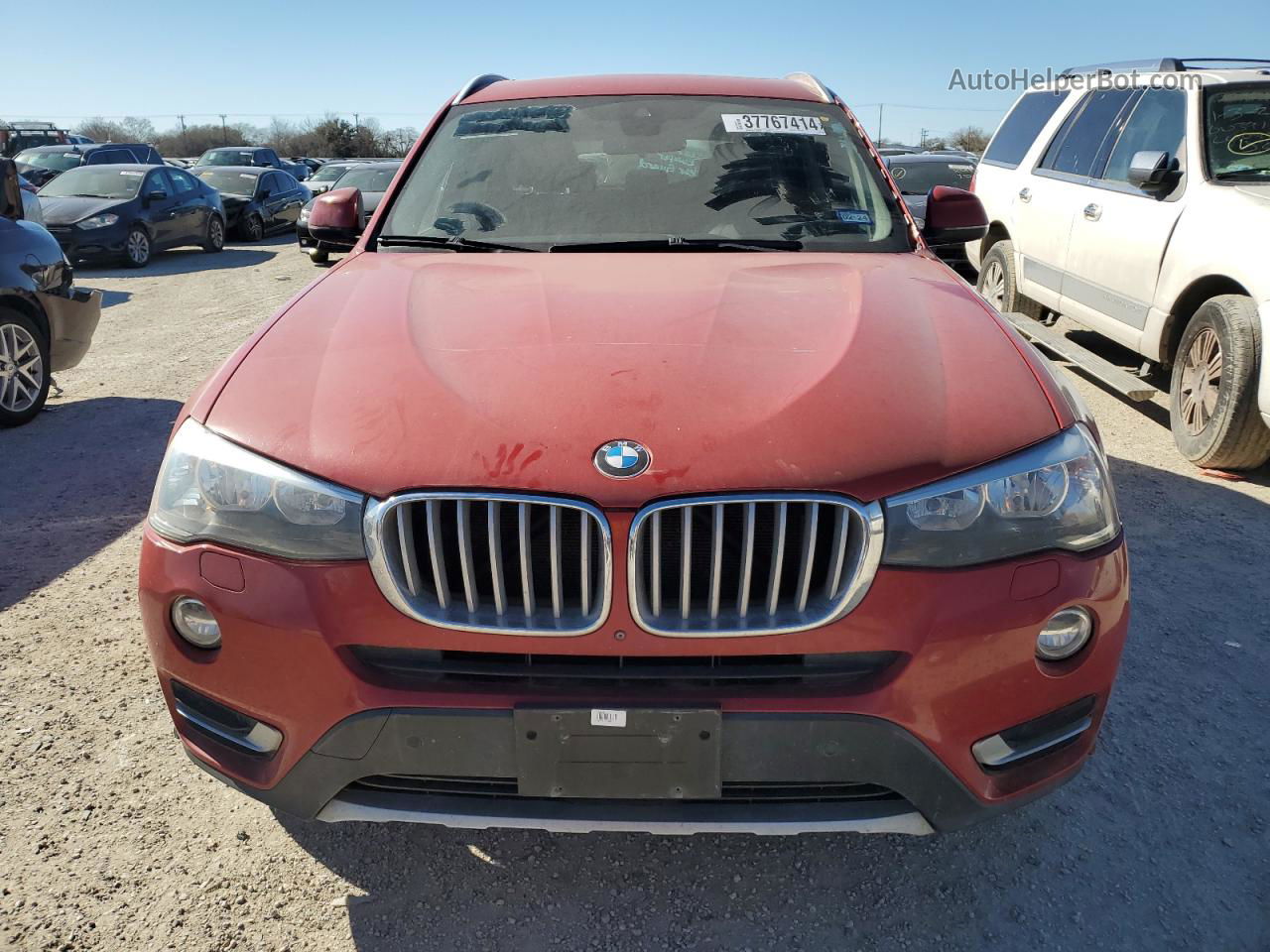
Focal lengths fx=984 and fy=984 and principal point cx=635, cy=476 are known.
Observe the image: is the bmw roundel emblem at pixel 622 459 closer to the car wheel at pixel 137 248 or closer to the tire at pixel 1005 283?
the tire at pixel 1005 283

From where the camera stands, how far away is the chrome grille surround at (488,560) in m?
1.77

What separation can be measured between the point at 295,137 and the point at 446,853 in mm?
78092

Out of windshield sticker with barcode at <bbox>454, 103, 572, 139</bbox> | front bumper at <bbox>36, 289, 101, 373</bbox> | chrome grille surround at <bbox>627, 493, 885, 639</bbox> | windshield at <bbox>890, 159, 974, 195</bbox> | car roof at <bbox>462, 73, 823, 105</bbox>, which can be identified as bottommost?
windshield at <bbox>890, 159, 974, 195</bbox>

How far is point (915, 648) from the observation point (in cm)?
178

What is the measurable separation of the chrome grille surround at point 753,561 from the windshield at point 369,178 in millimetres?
15006

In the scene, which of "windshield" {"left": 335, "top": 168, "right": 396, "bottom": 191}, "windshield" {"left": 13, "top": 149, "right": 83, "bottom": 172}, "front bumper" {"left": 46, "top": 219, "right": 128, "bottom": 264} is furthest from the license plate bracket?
"windshield" {"left": 13, "top": 149, "right": 83, "bottom": 172}

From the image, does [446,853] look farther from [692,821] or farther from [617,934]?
[692,821]

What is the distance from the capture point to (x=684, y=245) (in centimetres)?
301

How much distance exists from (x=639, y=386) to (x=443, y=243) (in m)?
1.37

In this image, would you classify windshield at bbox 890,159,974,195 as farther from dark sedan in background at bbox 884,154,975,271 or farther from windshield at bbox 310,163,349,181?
windshield at bbox 310,163,349,181

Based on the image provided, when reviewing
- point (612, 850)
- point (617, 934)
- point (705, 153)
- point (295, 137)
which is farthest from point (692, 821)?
point (295, 137)

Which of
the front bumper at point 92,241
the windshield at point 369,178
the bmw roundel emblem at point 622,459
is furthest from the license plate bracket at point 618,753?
the windshield at point 369,178

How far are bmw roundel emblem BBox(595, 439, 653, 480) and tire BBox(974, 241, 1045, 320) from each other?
19.1 ft

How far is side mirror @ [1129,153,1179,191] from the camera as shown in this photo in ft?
17.0
